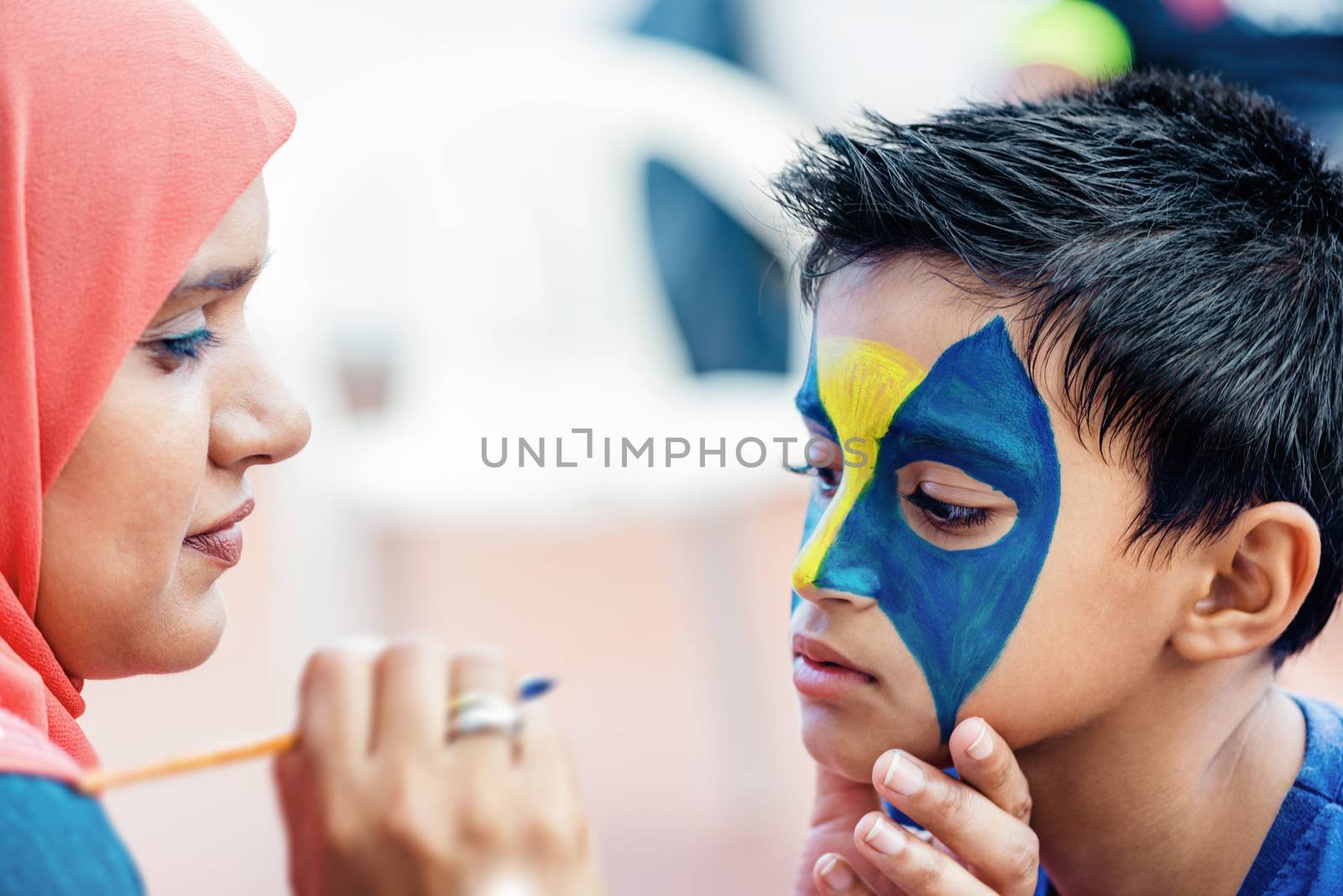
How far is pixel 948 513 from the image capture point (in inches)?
35.0

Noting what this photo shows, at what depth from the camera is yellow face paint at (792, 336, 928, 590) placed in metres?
0.89

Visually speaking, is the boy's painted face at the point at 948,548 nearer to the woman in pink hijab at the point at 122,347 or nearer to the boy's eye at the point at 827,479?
the boy's eye at the point at 827,479

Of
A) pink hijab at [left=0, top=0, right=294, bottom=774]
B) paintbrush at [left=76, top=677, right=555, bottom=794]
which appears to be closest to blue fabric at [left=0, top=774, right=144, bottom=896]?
paintbrush at [left=76, top=677, right=555, bottom=794]

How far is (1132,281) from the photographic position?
87 cm

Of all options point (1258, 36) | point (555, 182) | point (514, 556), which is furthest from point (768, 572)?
point (1258, 36)

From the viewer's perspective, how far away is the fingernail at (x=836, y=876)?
0.89m

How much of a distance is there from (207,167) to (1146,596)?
704 millimetres

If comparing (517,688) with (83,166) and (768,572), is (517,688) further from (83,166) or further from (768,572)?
(768,572)

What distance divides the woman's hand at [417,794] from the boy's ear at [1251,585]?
1.63ft

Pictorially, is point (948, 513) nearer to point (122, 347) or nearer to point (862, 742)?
point (862, 742)

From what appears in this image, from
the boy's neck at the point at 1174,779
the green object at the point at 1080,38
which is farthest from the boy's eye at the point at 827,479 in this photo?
the green object at the point at 1080,38

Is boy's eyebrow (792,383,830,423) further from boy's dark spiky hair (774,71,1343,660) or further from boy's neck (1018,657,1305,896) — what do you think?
boy's neck (1018,657,1305,896)

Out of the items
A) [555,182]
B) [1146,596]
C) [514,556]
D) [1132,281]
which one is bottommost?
[514,556]

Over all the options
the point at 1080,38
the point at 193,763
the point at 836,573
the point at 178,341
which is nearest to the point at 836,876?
the point at 836,573
